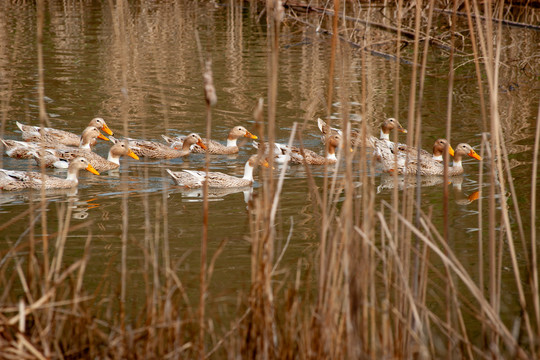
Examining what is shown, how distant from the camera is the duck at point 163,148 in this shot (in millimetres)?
10641

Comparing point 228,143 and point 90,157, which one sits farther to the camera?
point 228,143

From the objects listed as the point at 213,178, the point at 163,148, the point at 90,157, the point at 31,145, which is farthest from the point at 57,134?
the point at 213,178

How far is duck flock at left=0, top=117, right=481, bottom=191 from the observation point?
354 inches

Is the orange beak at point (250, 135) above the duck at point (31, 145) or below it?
above

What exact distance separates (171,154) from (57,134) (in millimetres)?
1692

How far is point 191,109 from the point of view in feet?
42.4

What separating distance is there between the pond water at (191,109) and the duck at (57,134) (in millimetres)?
363

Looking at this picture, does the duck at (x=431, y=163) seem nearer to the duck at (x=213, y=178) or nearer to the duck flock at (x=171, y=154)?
the duck flock at (x=171, y=154)

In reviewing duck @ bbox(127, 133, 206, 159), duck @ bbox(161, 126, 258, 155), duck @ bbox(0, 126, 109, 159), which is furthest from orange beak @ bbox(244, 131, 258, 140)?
duck @ bbox(0, 126, 109, 159)

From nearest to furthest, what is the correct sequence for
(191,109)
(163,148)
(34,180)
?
(34,180) < (163,148) < (191,109)

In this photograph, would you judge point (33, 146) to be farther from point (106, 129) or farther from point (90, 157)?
point (106, 129)

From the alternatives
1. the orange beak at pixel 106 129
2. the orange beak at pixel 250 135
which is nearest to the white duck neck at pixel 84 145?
the orange beak at pixel 106 129

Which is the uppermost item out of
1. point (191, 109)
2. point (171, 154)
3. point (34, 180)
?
point (191, 109)

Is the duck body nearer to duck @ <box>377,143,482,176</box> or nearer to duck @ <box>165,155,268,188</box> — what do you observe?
duck @ <box>165,155,268,188</box>
